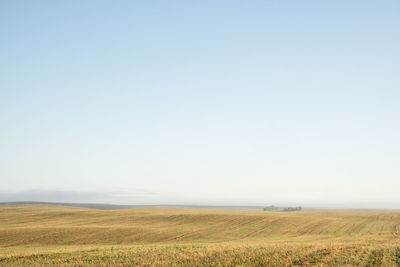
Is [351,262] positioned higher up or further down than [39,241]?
higher up

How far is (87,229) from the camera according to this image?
52688 millimetres

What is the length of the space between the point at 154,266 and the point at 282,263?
6840 millimetres

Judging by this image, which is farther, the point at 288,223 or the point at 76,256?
the point at 288,223

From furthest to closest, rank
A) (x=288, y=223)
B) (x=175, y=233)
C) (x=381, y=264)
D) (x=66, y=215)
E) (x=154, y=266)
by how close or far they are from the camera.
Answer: (x=66, y=215) → (x=288, y=223) → (x=175, y=233) → (x=154, y=266) → (x=381, y=264)

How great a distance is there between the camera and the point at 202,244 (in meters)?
34.9

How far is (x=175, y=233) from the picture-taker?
51.0 metres

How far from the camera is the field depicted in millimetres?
19734

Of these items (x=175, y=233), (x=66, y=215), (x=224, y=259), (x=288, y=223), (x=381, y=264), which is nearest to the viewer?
(x=381, y=264)

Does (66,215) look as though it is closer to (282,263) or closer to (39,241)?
(39,241)

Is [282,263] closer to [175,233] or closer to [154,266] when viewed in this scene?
[154,266]

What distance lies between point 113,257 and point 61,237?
89.4 ft

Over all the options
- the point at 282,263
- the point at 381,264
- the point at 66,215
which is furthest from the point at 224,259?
the point at 66,215

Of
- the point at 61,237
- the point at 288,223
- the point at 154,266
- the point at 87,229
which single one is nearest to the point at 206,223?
the point at 288,223

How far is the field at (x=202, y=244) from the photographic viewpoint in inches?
777
